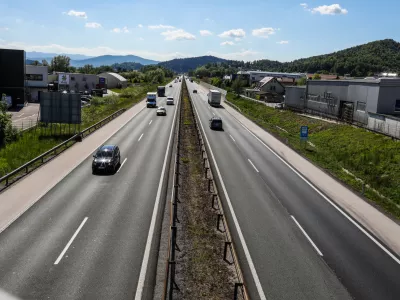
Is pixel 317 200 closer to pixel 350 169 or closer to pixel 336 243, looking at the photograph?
pixel 336 243

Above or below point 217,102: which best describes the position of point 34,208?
below

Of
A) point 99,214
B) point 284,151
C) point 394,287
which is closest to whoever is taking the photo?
point 394,287

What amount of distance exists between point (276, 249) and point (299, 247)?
1147 mm

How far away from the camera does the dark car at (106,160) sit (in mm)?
27078

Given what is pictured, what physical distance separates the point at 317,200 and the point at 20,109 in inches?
2449

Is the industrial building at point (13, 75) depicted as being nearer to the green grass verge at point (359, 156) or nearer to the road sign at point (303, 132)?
the green grass verge at point (359, 156)

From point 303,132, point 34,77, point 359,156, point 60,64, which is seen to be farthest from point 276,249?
point 60,64

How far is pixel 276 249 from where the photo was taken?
1625cm

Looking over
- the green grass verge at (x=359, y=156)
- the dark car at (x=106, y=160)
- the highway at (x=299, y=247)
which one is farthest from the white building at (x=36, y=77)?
the highway at (x=299, y=247)

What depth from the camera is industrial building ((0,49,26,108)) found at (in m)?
72.2

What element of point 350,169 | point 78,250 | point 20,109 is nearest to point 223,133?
point 350,169

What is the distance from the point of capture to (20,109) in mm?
68750

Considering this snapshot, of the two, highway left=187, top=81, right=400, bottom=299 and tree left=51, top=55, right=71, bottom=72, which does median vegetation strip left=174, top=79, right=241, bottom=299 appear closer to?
highway left=187, top=81, right=400, bottom=299

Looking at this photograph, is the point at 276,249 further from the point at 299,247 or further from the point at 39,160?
the point at 39,160
